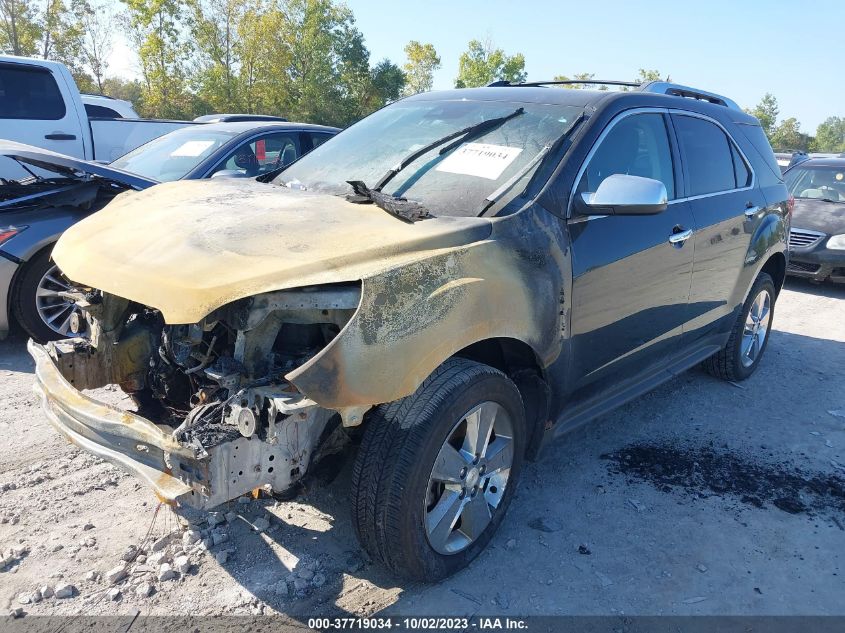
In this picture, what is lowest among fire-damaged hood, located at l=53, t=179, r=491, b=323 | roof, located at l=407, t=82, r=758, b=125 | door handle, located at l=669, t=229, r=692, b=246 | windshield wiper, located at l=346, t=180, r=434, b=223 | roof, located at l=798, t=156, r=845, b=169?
roof, located at l=798, t=156, r=845, b=169

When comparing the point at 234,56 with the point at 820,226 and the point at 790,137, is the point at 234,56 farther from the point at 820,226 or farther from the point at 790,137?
the point at 790,137

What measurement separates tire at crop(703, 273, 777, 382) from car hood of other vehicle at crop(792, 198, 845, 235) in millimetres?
4349

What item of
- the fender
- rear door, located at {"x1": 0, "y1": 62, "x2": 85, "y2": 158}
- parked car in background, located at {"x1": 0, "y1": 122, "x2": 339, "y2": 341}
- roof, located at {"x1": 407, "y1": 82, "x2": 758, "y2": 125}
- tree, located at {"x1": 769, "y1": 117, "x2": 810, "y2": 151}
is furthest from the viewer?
tree, located at {"x1": 769, "y1": 117, "x2": 810, "y2": 151}

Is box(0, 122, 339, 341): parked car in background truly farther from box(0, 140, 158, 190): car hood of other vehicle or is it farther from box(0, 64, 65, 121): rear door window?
box(0, 64, 65, 121): rear door window

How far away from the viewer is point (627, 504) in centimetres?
339

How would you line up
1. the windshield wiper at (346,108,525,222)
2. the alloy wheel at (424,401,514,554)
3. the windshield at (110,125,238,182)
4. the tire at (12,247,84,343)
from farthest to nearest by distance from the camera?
the windshield at (110,125,238,182) → the tire at (12,247,84,343) → the windshield wiper at (346,108,525,222) → the alloy wheel at (424,401,514,554)

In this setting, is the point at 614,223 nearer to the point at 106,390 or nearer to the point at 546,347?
the point at 546,347

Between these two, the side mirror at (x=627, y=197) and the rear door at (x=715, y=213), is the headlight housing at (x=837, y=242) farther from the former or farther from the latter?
the side mirror at (x=627, y=197)

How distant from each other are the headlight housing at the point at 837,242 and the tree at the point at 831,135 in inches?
3248

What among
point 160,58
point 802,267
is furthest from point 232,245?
point 160,58

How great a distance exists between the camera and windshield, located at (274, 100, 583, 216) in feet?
9.84

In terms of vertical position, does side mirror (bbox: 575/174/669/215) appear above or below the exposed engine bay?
above

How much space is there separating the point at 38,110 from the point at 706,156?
7.39m

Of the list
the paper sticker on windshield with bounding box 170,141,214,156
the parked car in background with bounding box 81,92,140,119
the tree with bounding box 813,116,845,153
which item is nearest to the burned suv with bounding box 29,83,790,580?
the paper sticker on windshield with bounding box 170,141,214,156
